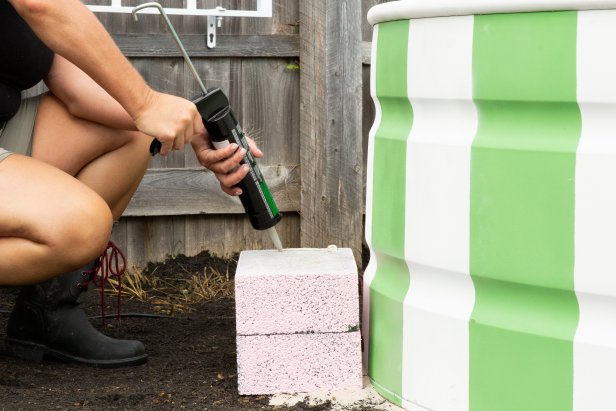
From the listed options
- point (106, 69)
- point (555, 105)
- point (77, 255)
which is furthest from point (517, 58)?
point (77, 255)

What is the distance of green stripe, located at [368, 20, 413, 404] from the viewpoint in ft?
5.74

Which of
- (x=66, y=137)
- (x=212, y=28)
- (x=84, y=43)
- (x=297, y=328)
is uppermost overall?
(x=212, y=28)

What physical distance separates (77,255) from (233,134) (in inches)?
16.1

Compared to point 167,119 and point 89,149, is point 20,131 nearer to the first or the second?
point 89,149

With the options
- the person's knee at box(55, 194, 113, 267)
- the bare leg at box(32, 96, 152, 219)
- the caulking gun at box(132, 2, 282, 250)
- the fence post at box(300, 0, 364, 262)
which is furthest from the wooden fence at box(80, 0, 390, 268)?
the person's knee at box(55, 194, 113, 267)

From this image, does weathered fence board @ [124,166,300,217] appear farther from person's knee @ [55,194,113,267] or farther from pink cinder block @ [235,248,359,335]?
pink cinder block @ [235,248,359,335]

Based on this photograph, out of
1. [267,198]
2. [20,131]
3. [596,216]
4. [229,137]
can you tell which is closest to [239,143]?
[229,137]

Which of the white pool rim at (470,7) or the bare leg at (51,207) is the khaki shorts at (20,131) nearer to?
the bare leg at (51,207)

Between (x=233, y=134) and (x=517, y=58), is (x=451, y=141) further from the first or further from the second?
(x=233, y=134)

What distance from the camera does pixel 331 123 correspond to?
2.98 m

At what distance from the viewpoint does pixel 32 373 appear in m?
2.08

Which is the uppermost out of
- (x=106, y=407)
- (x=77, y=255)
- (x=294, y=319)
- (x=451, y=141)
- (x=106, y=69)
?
(x=106, y=69)

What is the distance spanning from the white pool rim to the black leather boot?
36.6 inches

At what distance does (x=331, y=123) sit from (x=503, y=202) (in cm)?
145
